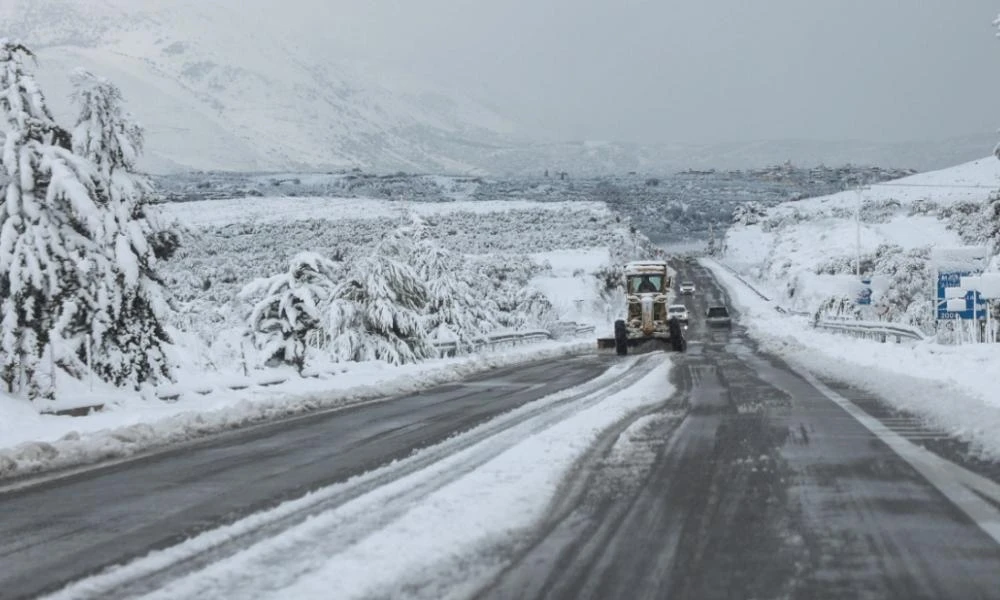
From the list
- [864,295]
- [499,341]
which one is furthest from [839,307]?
[499,341]

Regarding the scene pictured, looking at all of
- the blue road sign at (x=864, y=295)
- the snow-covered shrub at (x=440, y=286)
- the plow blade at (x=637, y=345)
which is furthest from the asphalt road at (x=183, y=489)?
the blue road sign at (x=864, y=295)

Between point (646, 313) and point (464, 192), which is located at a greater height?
point (464, 192)

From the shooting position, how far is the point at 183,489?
7.58 m

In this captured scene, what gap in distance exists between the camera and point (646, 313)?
34.9 meters

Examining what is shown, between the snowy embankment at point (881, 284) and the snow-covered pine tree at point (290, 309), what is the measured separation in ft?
38.6

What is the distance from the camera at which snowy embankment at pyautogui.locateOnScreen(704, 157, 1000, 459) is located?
14211mm

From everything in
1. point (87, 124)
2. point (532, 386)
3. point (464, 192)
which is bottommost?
point (532, 386)

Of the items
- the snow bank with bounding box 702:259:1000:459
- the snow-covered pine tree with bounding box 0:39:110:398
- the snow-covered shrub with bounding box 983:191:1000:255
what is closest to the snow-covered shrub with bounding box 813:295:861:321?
the snow-covered shrub with bounding box 983:191:1000:255

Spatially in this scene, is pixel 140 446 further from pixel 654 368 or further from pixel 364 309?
pixel 364 309

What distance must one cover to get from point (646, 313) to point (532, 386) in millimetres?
16986

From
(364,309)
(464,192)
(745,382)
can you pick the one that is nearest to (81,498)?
(745,382)

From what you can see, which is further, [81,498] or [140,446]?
[140,446]

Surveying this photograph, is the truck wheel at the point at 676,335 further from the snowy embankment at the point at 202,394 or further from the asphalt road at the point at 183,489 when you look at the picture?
the asphalt road at the point at 183,489

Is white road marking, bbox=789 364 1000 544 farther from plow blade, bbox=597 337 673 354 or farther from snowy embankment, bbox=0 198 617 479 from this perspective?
plow blade, bbox=597 337 673 354
